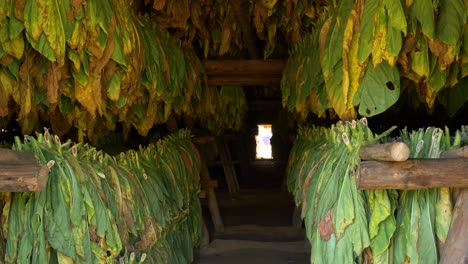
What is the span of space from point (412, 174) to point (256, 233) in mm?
4547

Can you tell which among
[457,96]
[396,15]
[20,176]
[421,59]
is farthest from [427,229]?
[20,176]

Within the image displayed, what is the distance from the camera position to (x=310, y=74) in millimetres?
3229

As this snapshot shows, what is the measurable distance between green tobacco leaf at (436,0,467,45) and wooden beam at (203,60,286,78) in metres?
2.90

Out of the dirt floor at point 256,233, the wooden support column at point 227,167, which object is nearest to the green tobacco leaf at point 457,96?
the dirt floor at point 256,233

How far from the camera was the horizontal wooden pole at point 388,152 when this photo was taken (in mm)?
1765

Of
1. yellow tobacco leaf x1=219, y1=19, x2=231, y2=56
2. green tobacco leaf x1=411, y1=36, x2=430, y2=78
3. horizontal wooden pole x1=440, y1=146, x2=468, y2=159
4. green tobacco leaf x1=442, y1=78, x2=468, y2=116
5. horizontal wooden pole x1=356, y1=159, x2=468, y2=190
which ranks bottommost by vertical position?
horizontal wooden pole x1=356, y1=159, x2=468, y2=190

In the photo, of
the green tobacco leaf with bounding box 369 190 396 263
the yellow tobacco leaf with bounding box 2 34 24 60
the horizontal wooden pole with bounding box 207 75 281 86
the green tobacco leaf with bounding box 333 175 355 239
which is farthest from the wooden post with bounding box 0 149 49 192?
the horizontal wooden pole with bounding box 207 75 281 86

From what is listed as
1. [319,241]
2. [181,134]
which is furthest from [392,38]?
[181,134]

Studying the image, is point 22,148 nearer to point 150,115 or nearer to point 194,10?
point 150,115

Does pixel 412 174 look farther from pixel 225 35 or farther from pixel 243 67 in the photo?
pixel 243 67

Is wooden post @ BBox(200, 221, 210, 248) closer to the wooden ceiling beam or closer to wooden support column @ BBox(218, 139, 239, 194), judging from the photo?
the wooden ceiling beam

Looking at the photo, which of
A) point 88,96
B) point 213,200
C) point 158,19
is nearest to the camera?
point 88,96

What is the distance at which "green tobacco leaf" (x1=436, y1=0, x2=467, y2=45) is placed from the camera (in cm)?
211

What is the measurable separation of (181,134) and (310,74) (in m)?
2.23
